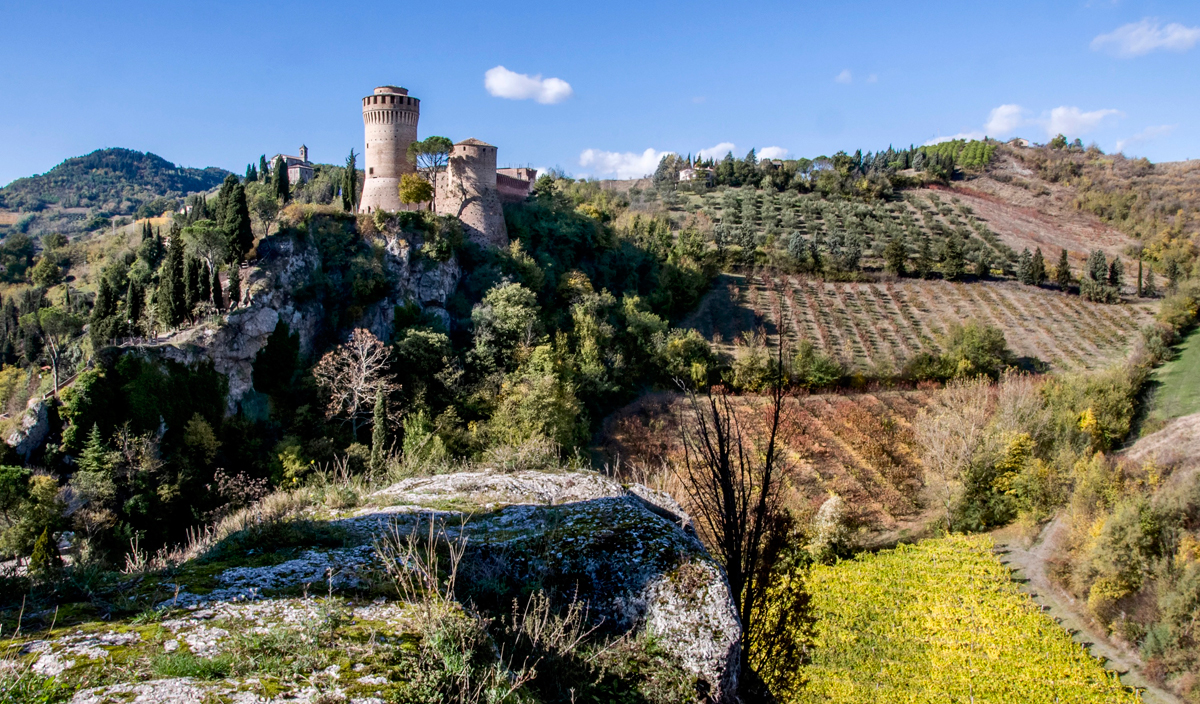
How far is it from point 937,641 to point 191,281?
1055 inches

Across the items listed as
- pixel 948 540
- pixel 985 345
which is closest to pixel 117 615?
pixel 948 540

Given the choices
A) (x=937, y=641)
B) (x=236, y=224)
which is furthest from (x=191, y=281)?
(x=937, y=641)

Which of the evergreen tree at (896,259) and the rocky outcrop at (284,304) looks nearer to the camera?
the rocky outcrop at (284,304)

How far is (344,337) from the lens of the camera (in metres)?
27.2

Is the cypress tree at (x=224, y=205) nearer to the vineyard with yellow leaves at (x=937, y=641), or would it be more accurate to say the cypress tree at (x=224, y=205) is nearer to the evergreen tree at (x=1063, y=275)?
the vineyard with yellow leaves at (x=937, y=641)

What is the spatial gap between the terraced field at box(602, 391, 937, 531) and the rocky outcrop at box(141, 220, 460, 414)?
10.6 meters

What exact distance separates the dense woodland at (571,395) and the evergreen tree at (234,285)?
15 centimetres

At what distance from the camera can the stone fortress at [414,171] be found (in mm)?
31547

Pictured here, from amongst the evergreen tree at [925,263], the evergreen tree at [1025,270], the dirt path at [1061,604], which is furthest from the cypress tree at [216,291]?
the evergreen tree at [1025,270]

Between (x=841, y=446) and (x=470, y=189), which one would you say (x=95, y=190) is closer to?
(x=470, y=189)

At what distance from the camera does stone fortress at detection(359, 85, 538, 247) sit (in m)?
31.5

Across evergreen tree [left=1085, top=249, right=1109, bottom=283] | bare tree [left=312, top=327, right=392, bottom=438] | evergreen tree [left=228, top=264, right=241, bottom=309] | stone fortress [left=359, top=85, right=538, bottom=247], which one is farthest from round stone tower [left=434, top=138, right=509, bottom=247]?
evergreen tree [left=1085, top=249, right=1109, bottom=283]

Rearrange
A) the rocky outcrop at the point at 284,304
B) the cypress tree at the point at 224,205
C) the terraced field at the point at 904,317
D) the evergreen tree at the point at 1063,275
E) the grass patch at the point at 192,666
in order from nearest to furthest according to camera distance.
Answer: the grass patch at the point at 192,666 < the rocky outcrop at the point at 284,304 < the cypress tree at the point at 224,205 < the terraced field at the point at 904,317 < the evergreen tree at the point at 1063,275

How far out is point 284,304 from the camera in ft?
82.6
